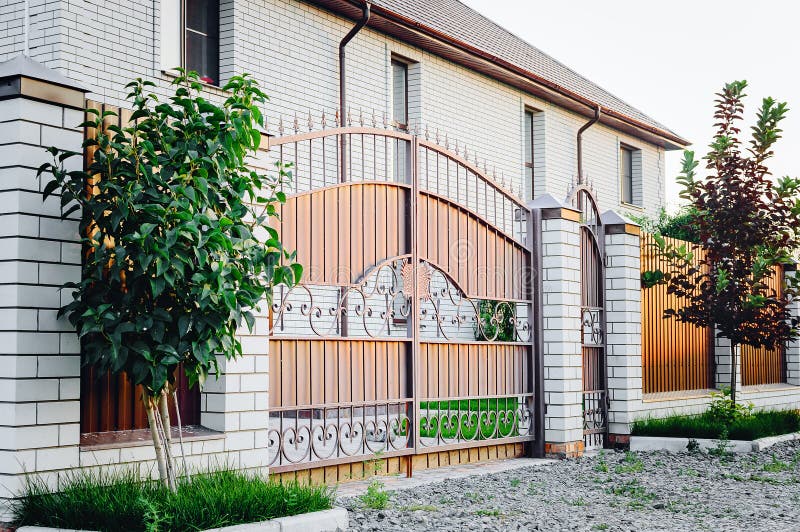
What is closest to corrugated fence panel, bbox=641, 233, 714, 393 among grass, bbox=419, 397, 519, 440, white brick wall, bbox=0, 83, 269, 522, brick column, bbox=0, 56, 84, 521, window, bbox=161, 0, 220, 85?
grass, bbox=419, 397, 519, 440

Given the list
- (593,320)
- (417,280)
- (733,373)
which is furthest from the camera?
(733,373)

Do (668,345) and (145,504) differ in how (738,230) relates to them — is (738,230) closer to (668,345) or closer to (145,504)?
(668,345)

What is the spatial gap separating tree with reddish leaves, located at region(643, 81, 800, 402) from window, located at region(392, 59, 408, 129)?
14.9 feet

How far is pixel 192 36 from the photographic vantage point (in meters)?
11.2

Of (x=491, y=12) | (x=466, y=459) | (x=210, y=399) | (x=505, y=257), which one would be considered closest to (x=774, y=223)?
(x=505, y=257)

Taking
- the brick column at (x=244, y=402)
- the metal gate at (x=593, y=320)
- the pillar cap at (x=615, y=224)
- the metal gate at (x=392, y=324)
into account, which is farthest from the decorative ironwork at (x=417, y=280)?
the pillar cap at (x=615, y=224)

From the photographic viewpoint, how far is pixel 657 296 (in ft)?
38.9

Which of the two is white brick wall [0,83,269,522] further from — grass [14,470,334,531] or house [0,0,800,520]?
grass [14,470,334,531]

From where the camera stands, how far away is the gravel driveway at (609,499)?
5918 mm

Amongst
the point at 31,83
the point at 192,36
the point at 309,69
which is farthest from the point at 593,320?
the point at 31,83

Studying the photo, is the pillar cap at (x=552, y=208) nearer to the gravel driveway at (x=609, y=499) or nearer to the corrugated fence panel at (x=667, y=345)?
the corrugated fence panel at (x=667, y=345)

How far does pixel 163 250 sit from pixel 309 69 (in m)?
8.07

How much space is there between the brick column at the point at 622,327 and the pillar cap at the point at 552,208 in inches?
51.2

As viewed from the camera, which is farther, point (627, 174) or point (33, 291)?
point (627, 174)
